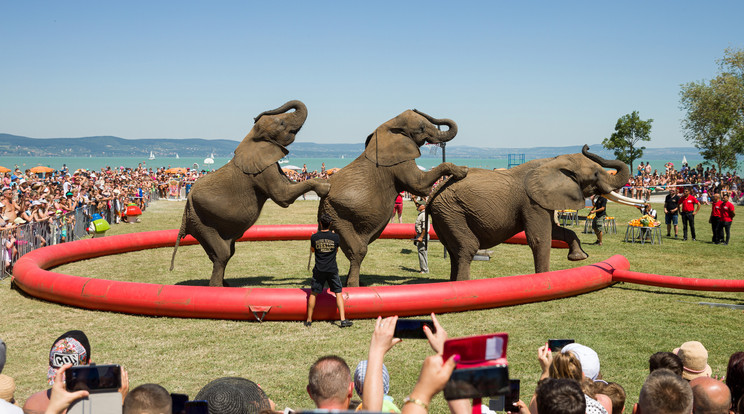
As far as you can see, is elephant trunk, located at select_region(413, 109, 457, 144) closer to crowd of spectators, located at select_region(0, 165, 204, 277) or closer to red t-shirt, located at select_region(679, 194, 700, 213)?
crowd of spectators, located at select_region(0, 165, 204, 277)

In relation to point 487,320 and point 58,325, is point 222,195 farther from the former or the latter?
point 487,320

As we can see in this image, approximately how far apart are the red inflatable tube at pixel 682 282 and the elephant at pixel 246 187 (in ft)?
19.8

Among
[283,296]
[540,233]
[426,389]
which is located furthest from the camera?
[540,233]

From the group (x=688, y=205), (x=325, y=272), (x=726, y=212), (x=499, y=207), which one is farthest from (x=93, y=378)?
(x=688, y=205)

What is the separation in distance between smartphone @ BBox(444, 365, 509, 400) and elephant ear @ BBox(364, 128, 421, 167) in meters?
8.94

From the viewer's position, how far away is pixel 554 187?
37.0ft

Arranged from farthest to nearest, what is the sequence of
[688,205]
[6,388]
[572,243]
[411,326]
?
[688,205] → [572,243] → [6,388] → [411,326]

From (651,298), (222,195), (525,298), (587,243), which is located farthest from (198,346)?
(587,243)

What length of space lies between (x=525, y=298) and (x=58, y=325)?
7587 millimetres

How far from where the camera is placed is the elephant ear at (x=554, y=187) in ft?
36.6

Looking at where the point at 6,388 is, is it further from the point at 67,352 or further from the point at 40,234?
the point at 40,234

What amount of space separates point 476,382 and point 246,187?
910 cm

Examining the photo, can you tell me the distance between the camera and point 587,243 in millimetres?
18953

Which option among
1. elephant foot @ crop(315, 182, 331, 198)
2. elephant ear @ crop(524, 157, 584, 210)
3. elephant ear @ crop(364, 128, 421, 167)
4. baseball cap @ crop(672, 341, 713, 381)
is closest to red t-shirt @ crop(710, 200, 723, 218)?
elephant ear @ crop(524, 157, 584, 210)
